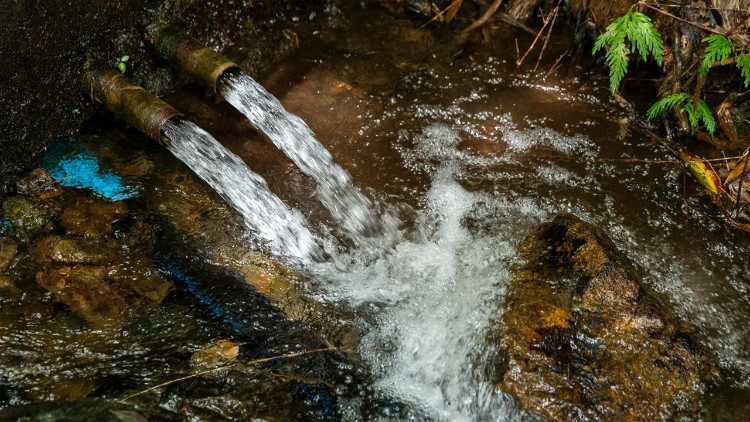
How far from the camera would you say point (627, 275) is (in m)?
2.99

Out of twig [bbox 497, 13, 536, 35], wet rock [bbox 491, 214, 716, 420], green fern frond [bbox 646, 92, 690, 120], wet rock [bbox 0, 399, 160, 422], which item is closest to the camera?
wet rock [bbox 0, 399, 160, 422]

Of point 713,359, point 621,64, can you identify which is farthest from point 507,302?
point 621,64

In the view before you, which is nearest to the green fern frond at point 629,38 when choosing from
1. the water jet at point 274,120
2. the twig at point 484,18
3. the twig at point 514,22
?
the twig at point 514,22

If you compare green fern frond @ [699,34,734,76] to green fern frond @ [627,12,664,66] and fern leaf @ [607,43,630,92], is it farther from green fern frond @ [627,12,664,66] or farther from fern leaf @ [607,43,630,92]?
fern leaf @ [607,43,630,92]

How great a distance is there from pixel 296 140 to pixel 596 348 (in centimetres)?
246

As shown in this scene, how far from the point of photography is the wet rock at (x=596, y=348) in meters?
2.69

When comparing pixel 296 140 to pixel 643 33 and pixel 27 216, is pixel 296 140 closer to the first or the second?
pixel 27 216

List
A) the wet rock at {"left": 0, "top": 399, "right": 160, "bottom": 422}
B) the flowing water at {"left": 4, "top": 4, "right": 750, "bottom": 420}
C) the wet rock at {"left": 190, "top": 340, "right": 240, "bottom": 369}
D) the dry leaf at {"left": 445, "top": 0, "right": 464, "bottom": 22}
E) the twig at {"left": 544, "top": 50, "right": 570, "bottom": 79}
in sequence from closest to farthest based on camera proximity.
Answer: the wet rock at {"left": 0, "top": 399, "right": 160, "bottom": 422}
the wet rock at {"left": 190, "top": 340, "right": 240, "bottom": 369}
the flowing water at {"left": 4, "top": 4, "right": 750, "bottom": 420}
the twig at {"left": 544, "top": 50, "right": 570, "bottom": 79}
the dry leaf at {"left": 445, "top": 0, "right": 464, "bottom": 22}

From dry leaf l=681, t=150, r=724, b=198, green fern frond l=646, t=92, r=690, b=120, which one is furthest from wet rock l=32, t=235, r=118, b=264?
dry leaf l=681, t=150, r=724, b=198

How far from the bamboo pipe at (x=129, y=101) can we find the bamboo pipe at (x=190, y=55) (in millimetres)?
381

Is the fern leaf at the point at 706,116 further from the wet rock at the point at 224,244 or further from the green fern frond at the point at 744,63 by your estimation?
the wet rock at the point at 224,244

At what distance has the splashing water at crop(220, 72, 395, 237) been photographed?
3973 millimetres

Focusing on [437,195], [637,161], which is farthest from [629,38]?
[437,195]

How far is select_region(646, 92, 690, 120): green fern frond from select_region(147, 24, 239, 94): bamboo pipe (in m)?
3.13
